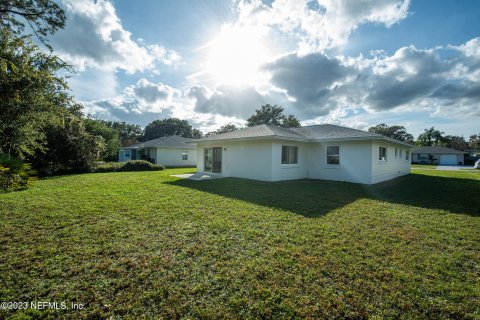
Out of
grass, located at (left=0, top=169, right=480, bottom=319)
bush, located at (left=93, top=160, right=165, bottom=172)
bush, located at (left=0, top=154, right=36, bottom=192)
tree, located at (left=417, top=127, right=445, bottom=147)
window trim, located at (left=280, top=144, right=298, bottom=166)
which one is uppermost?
tree, located at (left=417, top=127, right=445, bottom=147)

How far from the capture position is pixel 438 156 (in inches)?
1704

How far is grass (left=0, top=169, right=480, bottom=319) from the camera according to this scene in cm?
241

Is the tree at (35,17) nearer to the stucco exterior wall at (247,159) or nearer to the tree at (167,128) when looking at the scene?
the stucco exterior wall at (247,159)

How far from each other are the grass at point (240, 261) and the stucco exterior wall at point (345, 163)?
5.47 meters

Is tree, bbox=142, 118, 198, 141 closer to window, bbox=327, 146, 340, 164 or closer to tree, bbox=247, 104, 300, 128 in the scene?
tree, bbox=247, 104, 300, 128

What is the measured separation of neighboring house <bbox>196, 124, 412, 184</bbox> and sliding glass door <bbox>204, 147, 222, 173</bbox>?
0.23 meters

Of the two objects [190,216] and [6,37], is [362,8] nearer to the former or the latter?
[190,216]

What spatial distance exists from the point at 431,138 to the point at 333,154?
72.9m

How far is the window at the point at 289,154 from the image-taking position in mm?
12838

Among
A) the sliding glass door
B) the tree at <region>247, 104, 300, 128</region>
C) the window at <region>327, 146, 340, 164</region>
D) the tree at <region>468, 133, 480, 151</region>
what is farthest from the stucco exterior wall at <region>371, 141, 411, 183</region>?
the tree at <region>468, 133, 480, 151</region>

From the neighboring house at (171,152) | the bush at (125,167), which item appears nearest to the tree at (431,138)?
the neighboring house at (171,152)

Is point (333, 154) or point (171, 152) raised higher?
point (171, 152)

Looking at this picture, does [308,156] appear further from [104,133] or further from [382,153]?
[104,133]

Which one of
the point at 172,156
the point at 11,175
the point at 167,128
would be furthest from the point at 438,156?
the point at 167,128
